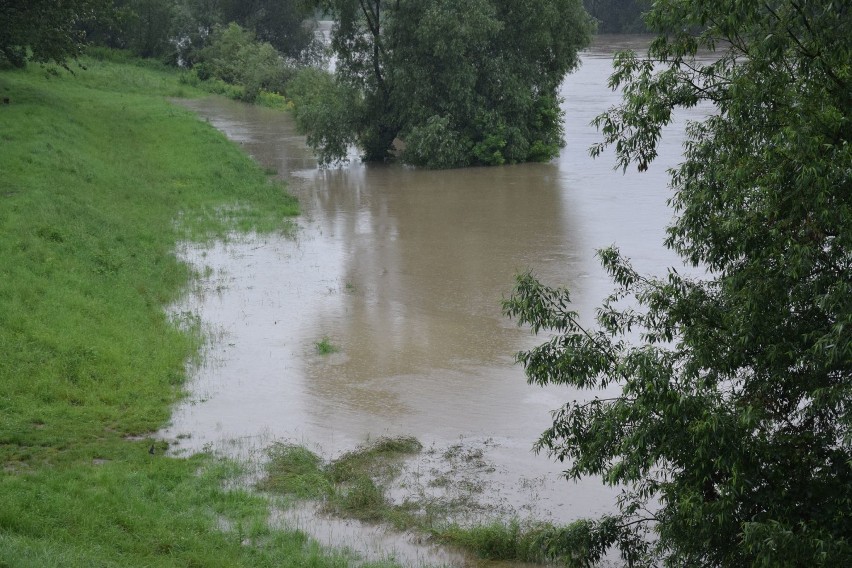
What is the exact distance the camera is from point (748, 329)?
7.71 meters

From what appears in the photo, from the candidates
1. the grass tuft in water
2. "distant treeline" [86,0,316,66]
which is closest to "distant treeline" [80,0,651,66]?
"distant treeline" [86,0,316,66]

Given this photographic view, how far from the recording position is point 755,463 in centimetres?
745

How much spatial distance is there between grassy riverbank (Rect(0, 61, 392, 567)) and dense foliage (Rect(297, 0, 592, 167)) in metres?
5.41

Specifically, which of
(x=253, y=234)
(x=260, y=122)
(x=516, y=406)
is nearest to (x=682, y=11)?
(x=516, y=406)

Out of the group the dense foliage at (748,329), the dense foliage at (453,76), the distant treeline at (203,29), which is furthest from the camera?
the distant treeline at (203,29)

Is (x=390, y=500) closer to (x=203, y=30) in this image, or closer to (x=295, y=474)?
(x=295, y=474)

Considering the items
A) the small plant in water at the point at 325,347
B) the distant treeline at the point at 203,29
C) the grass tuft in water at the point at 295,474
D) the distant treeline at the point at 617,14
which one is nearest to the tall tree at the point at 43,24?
the small plant in water at the point at 325,347

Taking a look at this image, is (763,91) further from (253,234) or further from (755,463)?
(253,234)

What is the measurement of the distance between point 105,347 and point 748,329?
10.7 meters

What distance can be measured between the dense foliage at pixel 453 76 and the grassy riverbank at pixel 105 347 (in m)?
5.41

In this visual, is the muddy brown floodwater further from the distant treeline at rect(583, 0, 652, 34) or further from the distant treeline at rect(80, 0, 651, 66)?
the distant treeline at rect(583, 0, 652, 34)

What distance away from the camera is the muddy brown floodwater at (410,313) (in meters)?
13.1

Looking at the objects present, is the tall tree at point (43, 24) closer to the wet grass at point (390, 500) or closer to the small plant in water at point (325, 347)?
the small plant in water at point (325, 347)

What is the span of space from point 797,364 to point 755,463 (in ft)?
2.66
